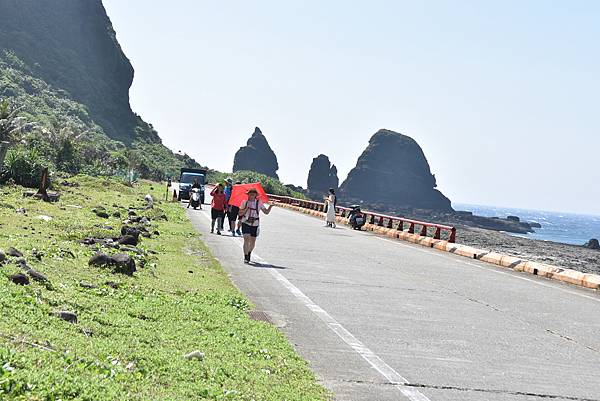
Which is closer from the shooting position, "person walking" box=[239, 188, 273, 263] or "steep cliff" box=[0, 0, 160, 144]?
"person walking" box=[239, 188, 273, 263]

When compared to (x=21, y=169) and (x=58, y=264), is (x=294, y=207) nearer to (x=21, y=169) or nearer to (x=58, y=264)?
(x=21, y=169)

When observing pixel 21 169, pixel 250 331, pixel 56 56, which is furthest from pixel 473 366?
pixel 56 56

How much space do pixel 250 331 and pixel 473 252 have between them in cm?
1869

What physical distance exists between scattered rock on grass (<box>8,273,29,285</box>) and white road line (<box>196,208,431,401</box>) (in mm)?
3745

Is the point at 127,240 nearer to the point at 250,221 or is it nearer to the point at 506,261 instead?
the point at 250,221

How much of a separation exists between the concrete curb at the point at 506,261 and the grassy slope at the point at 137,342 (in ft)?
34.5

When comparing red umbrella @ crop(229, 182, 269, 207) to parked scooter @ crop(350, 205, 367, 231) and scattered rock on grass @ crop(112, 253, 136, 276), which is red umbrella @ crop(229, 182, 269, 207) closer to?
scattered rock on grass @ crop(112, 253, 136, 276)

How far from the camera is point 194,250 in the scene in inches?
746

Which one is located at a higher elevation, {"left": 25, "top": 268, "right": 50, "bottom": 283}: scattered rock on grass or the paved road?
{"left": 25, "top": 268, "right": 50, "bottom": 283}: scattered rock on grass

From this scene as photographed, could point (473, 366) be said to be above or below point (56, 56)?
below

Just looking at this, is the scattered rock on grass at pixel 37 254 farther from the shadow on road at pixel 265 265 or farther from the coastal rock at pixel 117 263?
the shadow on road at pixel 265 265

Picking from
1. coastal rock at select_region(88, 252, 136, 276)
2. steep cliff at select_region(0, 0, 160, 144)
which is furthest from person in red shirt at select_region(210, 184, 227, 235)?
steep cliff at select_region(0, 0, 160, 144)

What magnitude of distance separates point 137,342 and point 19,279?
7.84ft

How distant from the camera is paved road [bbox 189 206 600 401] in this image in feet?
23.5
